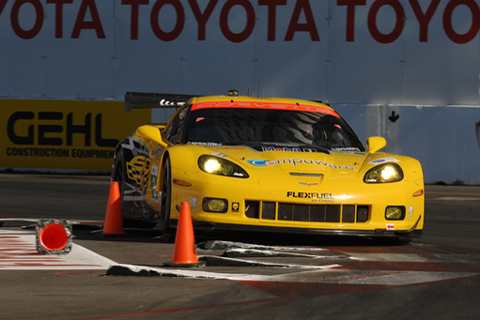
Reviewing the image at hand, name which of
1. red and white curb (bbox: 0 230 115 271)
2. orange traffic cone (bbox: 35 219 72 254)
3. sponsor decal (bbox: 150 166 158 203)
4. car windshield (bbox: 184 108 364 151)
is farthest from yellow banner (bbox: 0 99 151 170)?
orange traffic cone (bbox: 35 219 72 254)

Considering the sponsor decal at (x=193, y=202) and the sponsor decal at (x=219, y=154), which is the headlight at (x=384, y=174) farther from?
the sponsor decal at (x=193, y=202)

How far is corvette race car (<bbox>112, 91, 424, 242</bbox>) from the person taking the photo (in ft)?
26.6

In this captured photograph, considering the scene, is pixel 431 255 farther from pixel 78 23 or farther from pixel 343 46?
pixel 78 23

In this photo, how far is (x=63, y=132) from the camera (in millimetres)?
18922

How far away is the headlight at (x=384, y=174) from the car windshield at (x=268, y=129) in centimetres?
78

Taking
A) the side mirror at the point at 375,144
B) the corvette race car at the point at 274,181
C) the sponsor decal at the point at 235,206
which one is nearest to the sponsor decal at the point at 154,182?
the corvette race car at the point at 274,181

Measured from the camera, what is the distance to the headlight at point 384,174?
8.38 metres

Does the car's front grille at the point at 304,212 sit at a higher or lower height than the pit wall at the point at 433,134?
lower

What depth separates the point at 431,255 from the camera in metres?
7.95

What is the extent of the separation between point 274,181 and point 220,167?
465 millimetres

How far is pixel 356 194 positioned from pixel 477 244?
1426 millimetres

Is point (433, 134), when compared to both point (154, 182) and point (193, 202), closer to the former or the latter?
point (154, 182)

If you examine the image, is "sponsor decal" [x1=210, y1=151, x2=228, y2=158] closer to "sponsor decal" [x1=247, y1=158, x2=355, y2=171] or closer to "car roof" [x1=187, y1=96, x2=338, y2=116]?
"sponsor decal" [x1=247, y1=158, x2=355, y2=171]

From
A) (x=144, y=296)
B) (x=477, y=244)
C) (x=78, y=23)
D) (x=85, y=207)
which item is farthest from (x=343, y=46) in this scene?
(x=144, y=296)
